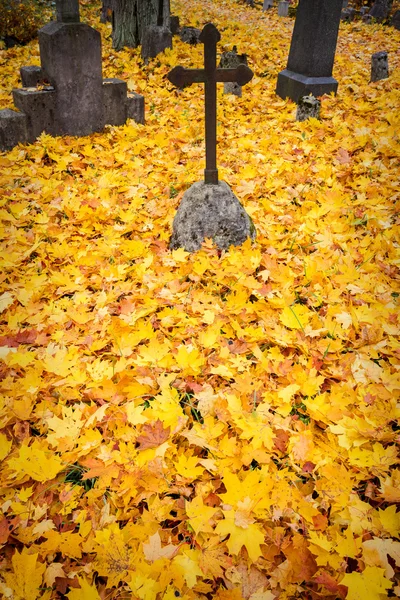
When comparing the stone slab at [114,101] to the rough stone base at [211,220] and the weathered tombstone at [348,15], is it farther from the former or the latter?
the weathered tombstone at [348,15]

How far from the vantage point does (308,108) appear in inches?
199

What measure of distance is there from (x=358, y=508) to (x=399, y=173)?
132 inches

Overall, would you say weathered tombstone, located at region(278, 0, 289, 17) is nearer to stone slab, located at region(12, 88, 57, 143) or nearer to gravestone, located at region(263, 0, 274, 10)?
gravestone, located at region(263, 0, 274, 10)

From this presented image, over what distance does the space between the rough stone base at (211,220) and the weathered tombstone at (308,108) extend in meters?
2.79

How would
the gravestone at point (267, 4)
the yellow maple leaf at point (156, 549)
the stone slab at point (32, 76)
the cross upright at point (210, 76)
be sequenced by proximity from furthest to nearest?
Result: the gravestone at point (267, 4) < the stone slab at point (32, 76) < the cross upright at point (210, 76) < the yellow maple leaf at point (156, 549)

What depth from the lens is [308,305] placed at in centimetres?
251

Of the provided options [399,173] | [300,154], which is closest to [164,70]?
[300,154]

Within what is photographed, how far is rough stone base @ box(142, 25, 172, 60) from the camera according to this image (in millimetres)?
6871

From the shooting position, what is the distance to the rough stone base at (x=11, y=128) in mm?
4382

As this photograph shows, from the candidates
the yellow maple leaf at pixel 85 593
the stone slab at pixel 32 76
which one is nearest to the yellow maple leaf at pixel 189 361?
the yellow maple leaf at pixel 85 593

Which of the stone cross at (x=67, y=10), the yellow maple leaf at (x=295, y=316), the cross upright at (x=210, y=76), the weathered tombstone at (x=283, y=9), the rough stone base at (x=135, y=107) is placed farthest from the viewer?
the weathered tombstone at (x=283, y=9)

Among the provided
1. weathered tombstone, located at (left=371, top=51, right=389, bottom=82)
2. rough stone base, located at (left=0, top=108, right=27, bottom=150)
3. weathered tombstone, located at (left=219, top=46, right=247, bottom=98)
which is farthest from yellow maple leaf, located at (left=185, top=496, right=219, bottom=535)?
weathered tombstone, located at (left=371, top=51, right=389, bottom=82)

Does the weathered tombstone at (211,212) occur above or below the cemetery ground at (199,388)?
above

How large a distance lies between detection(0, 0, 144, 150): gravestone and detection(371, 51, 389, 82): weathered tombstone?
3.90m
